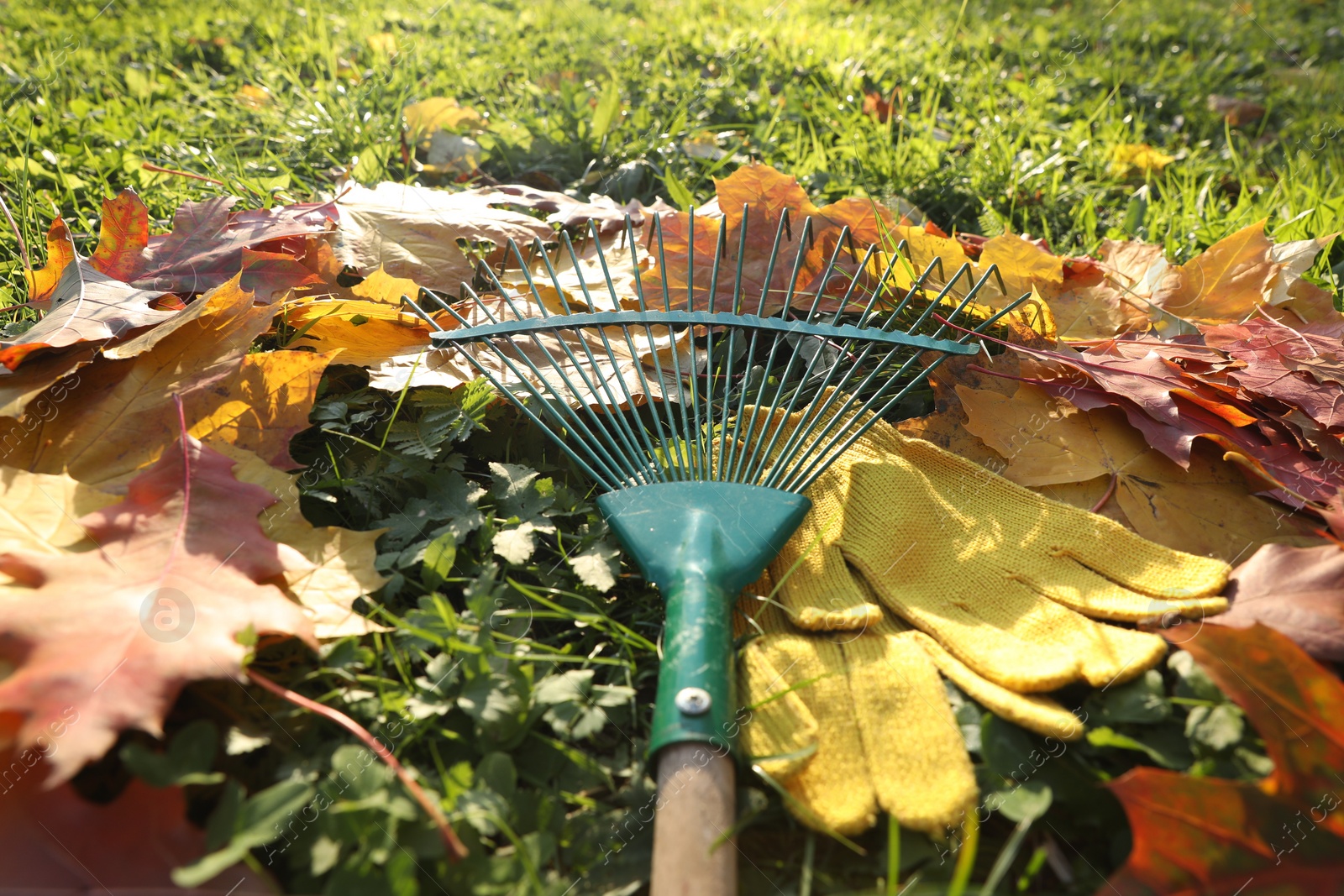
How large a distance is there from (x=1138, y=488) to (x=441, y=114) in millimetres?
2237

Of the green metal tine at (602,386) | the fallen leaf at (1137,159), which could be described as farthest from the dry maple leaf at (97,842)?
the fallen leaf at (1137,159)

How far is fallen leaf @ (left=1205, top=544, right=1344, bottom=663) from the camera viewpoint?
3.52 ft

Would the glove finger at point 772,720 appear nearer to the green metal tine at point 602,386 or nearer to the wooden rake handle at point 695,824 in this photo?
the wooden rake handle at point 695,824

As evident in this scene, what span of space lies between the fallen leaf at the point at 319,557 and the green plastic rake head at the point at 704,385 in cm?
36

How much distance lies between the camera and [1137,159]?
270cm

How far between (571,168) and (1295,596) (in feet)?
6.90

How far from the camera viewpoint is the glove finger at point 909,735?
0.99 metres

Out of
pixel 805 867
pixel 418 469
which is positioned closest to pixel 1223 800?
pixel 805 867

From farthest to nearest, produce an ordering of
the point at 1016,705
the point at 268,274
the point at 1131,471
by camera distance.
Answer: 1. the point at 268,274
2. the point at 1131,471
3. the point at 1016,705

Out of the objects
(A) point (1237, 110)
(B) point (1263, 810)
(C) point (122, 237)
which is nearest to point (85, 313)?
(C) point (122, 237)

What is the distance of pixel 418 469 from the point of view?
1416 mm

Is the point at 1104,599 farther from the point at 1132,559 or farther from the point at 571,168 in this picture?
the point at 571,168

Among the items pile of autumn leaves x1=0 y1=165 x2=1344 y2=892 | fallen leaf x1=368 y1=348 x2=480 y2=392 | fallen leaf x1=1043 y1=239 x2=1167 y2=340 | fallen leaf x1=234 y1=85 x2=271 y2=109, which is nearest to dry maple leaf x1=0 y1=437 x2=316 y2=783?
pile of autumn leaves x1=0 y1=165 x2=1344 y2=892

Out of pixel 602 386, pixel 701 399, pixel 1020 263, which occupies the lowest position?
pixel 701 399
